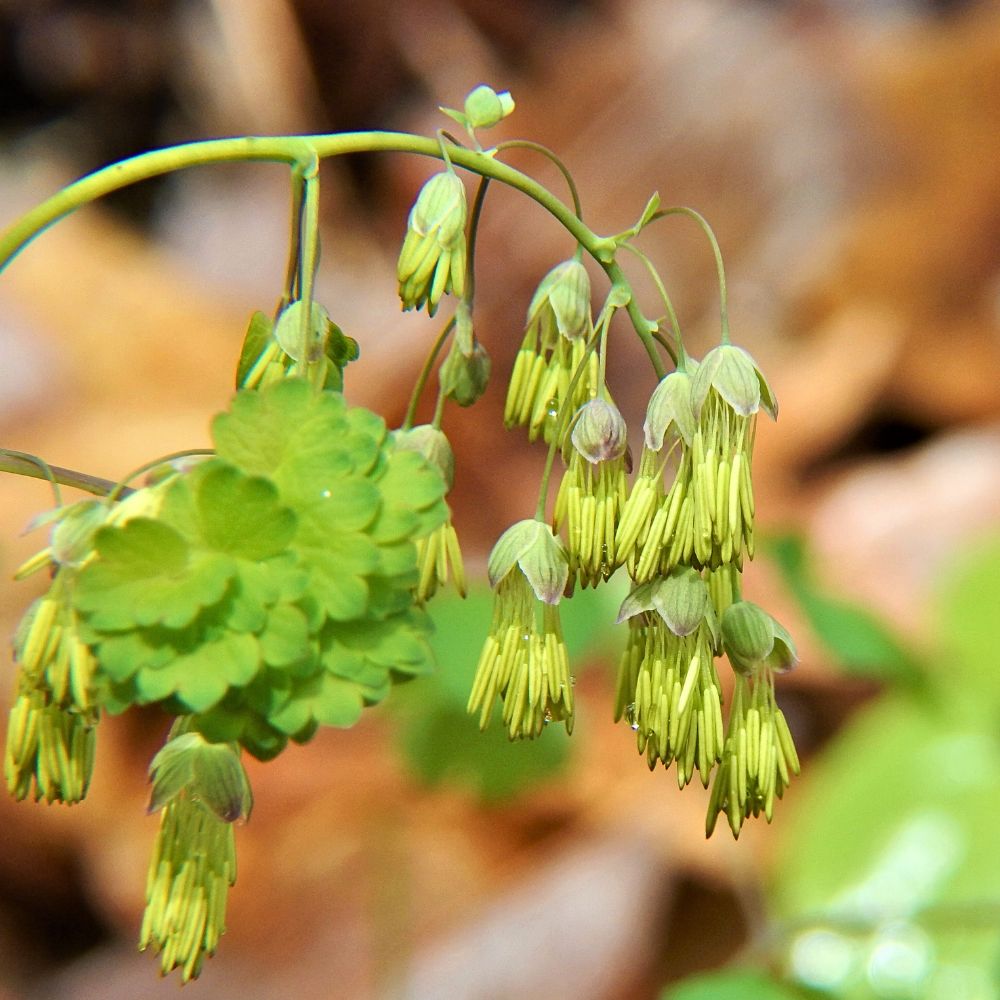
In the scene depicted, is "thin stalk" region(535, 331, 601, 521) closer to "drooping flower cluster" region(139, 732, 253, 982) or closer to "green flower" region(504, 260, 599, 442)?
"green flower" region(504, 260, 599, 442)

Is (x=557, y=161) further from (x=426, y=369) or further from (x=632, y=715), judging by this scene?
(x=632, y=715)

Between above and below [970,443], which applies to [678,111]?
above

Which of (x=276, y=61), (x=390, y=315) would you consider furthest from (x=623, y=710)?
(x=276, y=61)

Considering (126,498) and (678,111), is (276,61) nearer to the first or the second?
(678,111)

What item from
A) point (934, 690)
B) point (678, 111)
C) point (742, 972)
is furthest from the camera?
point (678, 111)

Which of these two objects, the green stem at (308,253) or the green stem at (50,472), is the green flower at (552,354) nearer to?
the green stem at (308,253)

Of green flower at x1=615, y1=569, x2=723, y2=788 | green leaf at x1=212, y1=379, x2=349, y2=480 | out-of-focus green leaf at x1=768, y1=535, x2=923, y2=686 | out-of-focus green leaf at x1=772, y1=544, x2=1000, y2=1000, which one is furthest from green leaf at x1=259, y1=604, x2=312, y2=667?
out-of-focus green leaf at x1=772, y1=544, x2=1000, y2=1000

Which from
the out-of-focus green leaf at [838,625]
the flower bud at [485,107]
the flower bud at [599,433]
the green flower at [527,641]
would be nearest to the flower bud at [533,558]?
the green flower at [527,641]
